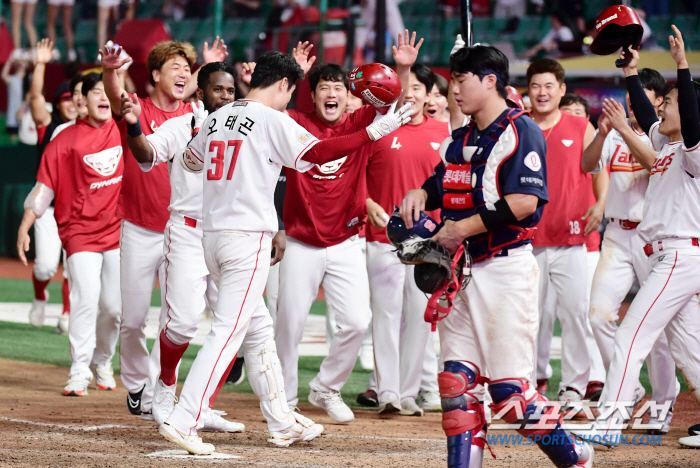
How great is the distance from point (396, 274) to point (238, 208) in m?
2.08

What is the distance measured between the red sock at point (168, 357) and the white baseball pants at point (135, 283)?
47 centimetres

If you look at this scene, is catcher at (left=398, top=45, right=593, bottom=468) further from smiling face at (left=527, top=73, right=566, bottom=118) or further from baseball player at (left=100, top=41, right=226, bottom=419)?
smiling face at (left=527, top=73, right=566, bottom=118)

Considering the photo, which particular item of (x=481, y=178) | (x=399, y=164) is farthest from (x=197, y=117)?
(x=481, y=178)

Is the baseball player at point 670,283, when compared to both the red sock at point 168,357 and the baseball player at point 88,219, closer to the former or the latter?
the red sock at point 168,357

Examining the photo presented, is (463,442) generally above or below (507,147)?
below

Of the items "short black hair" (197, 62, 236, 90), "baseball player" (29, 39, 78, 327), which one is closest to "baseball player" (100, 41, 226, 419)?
"short black hair" (197, 62, 236, 90)

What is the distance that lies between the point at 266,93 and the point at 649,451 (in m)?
3.12

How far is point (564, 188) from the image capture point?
7.01 meters

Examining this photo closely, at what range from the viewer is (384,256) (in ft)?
21.7

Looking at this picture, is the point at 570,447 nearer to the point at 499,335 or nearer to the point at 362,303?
the point at 499,335

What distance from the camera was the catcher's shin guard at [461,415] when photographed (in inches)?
153

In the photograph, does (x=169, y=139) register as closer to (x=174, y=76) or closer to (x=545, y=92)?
(x=174, y=76)

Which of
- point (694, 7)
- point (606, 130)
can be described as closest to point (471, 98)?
point (606, 130)

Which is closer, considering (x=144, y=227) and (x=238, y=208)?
(x=238, y=208)
